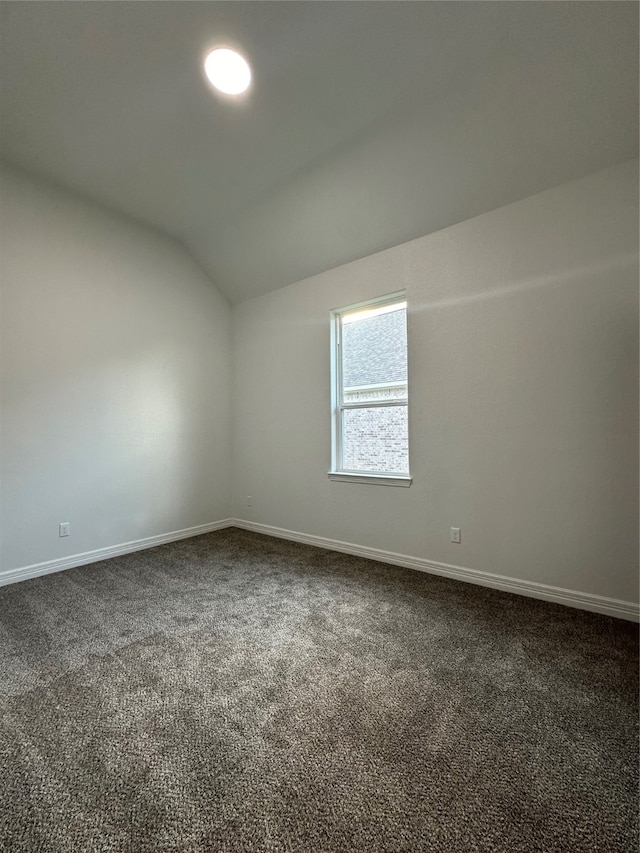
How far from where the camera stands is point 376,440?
3.60 metres

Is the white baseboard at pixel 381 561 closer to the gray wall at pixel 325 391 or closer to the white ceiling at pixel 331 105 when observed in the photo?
the gray wall at pixel 325 391

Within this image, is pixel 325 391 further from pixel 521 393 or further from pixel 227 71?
pixel 227 71

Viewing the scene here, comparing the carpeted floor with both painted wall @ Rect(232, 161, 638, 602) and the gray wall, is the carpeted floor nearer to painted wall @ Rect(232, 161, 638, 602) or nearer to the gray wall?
painted wall @ Rect(232, 161, 638, 602)

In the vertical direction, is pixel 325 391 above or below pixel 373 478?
above

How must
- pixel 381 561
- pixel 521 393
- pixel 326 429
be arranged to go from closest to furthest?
pixel 521 393 < pixel 381 561 < pixel 326 429

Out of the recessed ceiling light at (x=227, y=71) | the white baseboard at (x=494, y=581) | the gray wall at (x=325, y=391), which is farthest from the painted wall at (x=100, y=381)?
the recessed ceiling light at (x=227, y=71)

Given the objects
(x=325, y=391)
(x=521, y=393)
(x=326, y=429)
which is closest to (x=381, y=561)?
→ (x=326, y=429)

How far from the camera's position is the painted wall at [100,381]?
3094 mm

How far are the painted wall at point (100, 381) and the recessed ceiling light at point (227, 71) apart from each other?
1946 mm

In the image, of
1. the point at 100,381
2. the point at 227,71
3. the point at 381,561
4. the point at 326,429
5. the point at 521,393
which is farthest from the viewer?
the point at 326,429

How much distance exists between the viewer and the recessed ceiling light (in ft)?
6.97

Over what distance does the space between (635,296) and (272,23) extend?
8.32 feet

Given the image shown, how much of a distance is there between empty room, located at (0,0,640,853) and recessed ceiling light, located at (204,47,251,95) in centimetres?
2

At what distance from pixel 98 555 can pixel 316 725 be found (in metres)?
2.84
